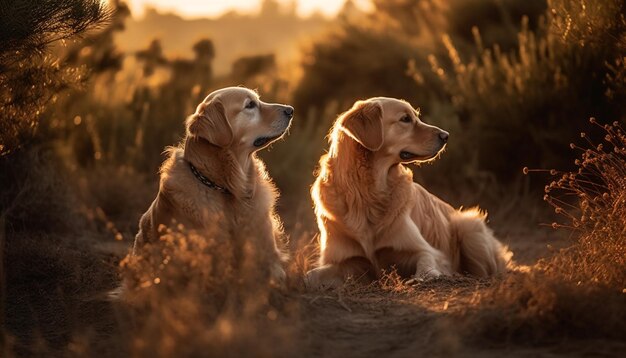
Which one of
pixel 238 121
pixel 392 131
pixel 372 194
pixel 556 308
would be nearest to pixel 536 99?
pixel 392 131

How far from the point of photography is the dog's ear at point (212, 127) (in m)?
5.61

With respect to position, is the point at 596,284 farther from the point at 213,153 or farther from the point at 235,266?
the point at 213,153

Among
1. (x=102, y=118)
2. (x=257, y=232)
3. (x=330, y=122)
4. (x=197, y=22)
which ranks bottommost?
(x=197, y=22)

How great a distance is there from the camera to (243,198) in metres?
5.71

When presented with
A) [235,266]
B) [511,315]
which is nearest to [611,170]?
[511,315]

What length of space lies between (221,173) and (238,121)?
1.45 ft

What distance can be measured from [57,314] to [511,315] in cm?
297

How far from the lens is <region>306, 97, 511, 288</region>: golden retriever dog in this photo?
6301mm

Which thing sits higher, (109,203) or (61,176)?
(61,176)

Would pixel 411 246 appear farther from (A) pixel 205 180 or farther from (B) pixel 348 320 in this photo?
(B) pixel 348 320

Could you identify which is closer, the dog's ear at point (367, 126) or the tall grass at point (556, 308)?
the tall grass at point (556, 308)

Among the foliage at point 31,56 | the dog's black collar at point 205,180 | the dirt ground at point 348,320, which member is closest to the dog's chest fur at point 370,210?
the dirt ground at point 348,320

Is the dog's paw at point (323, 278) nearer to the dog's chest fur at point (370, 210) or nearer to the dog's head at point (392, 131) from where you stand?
the dog's chest fur at point (370, 210)

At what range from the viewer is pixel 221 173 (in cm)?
566
